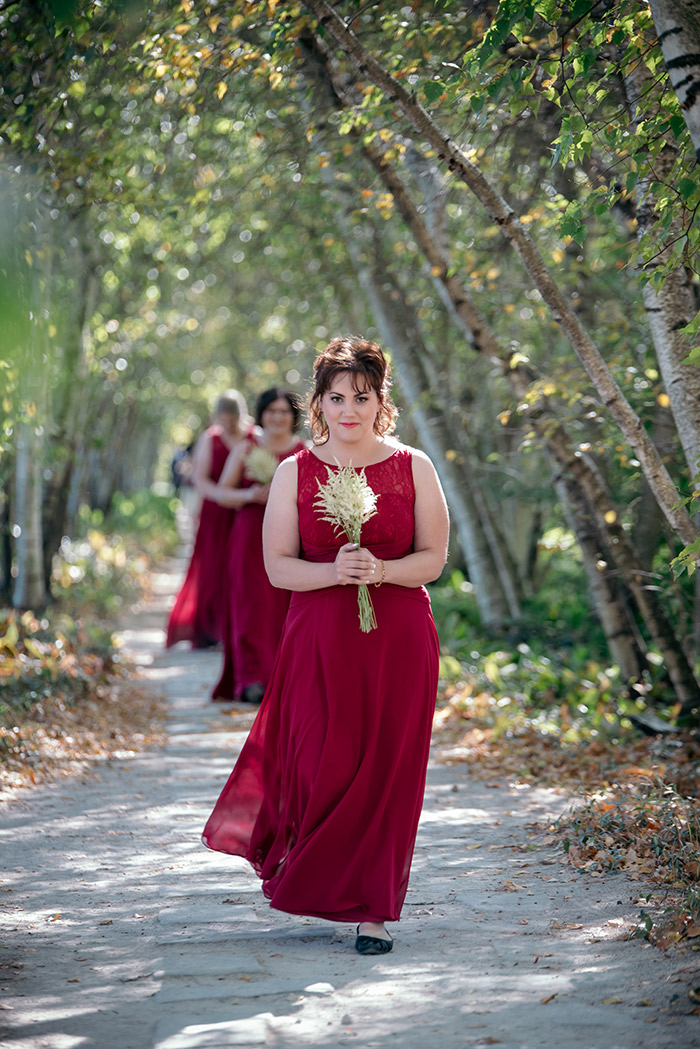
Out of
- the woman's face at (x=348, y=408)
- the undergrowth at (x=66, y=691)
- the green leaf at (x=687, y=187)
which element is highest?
the green leaf at (x=687, y=187)

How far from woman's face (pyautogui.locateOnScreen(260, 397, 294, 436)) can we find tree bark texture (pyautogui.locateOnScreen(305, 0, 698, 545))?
371 cm

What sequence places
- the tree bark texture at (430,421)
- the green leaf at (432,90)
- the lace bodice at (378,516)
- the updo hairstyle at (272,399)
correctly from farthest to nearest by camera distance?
the tree bark texture at (430,421), the updo hairstyle at (272,399), the green leaf at (432,90), the lace bodice at (378,516)

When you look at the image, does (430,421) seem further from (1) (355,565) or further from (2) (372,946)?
(2) (372,946)

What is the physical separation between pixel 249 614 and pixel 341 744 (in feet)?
17.1

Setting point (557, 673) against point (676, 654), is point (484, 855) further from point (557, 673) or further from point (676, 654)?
point (557, 673)

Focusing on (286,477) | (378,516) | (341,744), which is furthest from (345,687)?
(286,477)

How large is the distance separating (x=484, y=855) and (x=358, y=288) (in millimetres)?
9999

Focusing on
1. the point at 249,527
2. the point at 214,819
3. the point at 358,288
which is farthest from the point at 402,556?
the point at 358,288

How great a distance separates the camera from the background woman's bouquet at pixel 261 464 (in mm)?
9023

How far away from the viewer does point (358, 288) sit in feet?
46.3

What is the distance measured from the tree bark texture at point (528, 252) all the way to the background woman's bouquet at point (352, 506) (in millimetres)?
1762

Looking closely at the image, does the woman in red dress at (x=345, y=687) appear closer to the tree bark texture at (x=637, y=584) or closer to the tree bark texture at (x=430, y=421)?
the tree bark texture at (x=637, y=584)

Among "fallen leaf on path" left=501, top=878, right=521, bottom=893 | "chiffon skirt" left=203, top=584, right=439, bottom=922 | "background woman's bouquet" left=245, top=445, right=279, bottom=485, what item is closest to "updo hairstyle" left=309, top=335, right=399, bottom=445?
"chiffon skirt" left=203, top=584, right=439, bottom=922

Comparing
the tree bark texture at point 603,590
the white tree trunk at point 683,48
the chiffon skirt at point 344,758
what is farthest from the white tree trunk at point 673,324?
the tree bark texture at point 603,590
